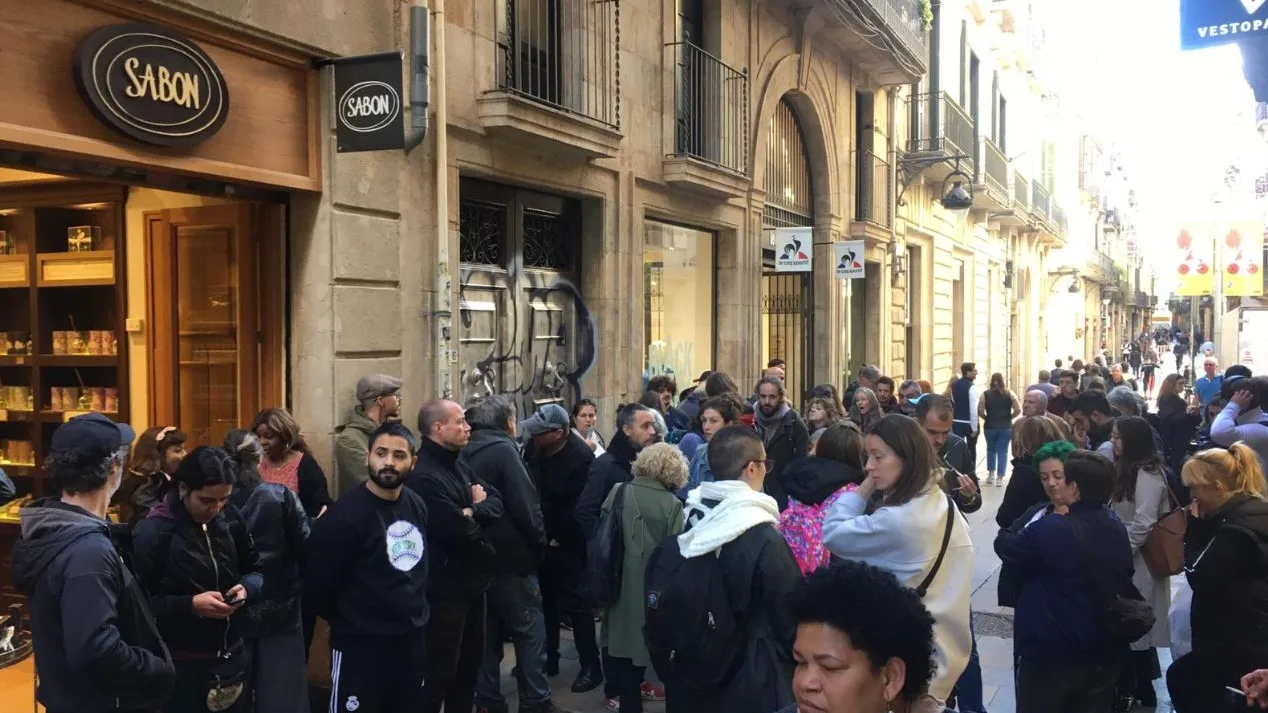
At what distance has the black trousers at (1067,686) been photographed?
4.16 m

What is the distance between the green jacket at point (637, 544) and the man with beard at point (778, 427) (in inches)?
104

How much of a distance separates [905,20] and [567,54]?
10089 millimetres

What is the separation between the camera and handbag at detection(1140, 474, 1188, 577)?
5.09 metres

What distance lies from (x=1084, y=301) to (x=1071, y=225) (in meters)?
9.72

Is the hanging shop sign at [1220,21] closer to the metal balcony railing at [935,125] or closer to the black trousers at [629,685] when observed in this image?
the black trousers at [629,685]

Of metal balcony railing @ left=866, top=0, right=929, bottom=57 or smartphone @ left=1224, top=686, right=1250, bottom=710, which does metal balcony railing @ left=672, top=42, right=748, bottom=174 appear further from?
smartphone @ left=1224, top=686, right=1250, bottom=710

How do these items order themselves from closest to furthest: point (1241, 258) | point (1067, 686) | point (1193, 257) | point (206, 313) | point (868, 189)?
point (1067, 686), point (206, 313), point (868, 189), point (1241, 258), point (1193, 257)

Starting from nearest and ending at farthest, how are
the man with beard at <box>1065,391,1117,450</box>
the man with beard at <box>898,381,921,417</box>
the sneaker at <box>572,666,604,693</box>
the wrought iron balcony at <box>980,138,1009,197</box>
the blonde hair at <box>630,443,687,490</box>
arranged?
the blonde hair at <box>630,443,687,490</box>
the sneaker at <box>572,666,604,693</box>
the man with beard at <box>1065,391,1117,450</box>
the man with beard at <box>898,381,921,417</box>
the wrought iron balcony at <box>980,138,1009,197</box>

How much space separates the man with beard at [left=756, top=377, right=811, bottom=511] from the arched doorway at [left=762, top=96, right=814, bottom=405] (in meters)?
6.77

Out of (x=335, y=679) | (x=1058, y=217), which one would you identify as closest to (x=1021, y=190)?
(x=1058, y=217)

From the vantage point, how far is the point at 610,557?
5.02 m

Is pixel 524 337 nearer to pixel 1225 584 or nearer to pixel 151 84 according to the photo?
pixel 151 84

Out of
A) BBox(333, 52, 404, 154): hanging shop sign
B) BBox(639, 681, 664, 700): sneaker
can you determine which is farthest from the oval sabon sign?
BBox(639, 681, 664, 700): sneaker

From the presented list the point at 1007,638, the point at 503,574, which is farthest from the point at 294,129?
the point at 1007,638
